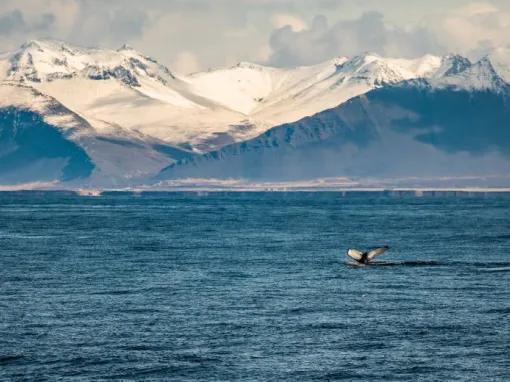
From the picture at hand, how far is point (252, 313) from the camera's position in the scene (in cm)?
6256

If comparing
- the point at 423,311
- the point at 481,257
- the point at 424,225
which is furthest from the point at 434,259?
the point at 424,225

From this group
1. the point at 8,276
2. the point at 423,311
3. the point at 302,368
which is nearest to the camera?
the point at 302,368

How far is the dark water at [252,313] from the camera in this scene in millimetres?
50031

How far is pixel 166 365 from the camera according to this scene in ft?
165

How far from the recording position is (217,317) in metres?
61.3

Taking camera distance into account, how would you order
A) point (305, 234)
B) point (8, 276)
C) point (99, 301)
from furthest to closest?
point (305, 234), point (8, 276), point (99, 301)

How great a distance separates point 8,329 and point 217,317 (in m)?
9.31

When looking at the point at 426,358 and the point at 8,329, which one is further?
the point at 8,329

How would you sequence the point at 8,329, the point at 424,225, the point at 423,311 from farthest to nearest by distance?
the point at 424,225 → the point at 423,311 → the point at 8,329

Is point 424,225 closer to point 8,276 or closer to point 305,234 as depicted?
point 305,234

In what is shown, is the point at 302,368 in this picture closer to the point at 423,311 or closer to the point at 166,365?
the point at 166,365

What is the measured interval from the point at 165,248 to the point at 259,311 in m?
46.9

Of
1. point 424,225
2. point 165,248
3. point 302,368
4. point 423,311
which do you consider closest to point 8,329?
point 302,368

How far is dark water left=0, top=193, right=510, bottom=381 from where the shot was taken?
50031mm
